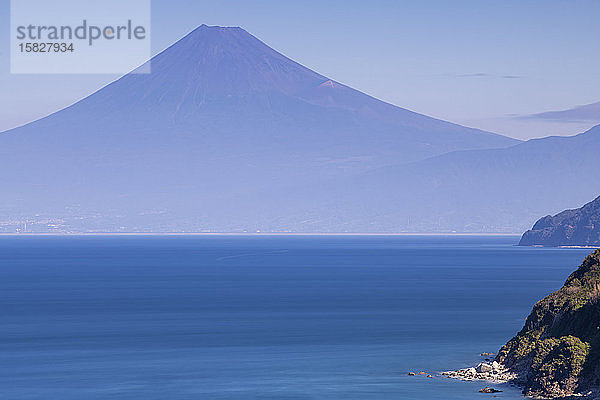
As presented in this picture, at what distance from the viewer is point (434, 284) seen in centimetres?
17762

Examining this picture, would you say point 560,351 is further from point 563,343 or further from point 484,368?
point 484,368

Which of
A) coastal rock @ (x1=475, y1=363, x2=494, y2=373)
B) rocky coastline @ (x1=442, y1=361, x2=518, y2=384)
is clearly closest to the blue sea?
rocky coastline @ (x1=442, y1=361, x2=518, y2=384)

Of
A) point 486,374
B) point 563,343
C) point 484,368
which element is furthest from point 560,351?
point 484,368

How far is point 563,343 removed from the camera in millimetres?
65062

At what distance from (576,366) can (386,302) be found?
76.2 meters

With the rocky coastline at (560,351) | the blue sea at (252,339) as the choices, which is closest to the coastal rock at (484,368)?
the rocky coastline at (560,351)

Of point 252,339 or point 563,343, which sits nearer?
point 563,343

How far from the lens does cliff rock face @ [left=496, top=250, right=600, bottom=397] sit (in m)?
63.0

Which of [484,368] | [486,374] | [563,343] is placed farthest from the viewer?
[484,368]

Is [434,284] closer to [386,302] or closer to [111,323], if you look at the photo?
[386,302]

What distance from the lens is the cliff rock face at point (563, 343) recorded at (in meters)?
63.0

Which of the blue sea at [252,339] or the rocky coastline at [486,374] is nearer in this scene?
the blue sea at [252,339]

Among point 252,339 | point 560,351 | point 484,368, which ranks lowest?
point 484,368

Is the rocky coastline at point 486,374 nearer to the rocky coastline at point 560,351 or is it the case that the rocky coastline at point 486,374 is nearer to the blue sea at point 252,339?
the rocky coastline at point 560,351
